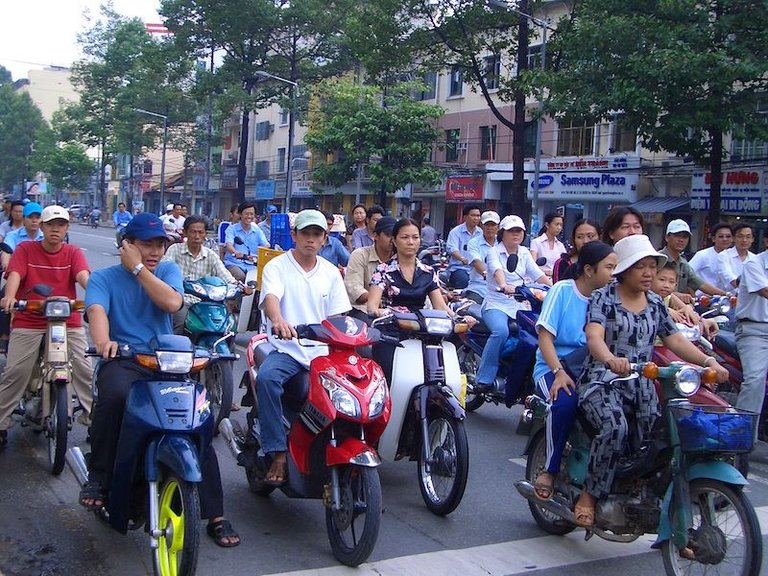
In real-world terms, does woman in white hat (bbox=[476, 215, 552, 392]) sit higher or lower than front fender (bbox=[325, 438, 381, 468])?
higher

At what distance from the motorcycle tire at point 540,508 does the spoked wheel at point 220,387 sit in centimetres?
276

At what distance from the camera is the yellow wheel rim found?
3957 millimetres

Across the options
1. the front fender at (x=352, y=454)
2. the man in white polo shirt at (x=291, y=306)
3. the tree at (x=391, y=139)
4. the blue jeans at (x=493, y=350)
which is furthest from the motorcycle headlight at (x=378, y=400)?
the tree at (x=391, y=139)

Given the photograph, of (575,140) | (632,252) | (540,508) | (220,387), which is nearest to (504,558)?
(540,508)

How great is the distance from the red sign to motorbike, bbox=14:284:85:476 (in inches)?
1205

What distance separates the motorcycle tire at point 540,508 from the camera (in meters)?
5.14

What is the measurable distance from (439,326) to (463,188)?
3191cm

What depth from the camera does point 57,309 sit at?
610 cm

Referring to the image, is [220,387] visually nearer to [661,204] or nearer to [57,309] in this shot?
[57,309]

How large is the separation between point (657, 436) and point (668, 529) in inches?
19.3

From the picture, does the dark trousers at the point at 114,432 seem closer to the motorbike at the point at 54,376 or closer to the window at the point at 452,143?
the motorbike at the point at 54,376

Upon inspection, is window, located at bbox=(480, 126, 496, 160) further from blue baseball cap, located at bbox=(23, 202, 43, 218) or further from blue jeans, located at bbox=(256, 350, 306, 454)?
blue jeans, located at bbox=(256, 350, 306, 454)

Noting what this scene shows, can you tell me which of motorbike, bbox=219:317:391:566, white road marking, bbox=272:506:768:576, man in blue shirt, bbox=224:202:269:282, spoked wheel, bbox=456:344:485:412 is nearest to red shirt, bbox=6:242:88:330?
motorbike, bbox=219:317:391:566

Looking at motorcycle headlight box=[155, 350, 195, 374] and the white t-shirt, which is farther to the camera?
the white t-shirt
